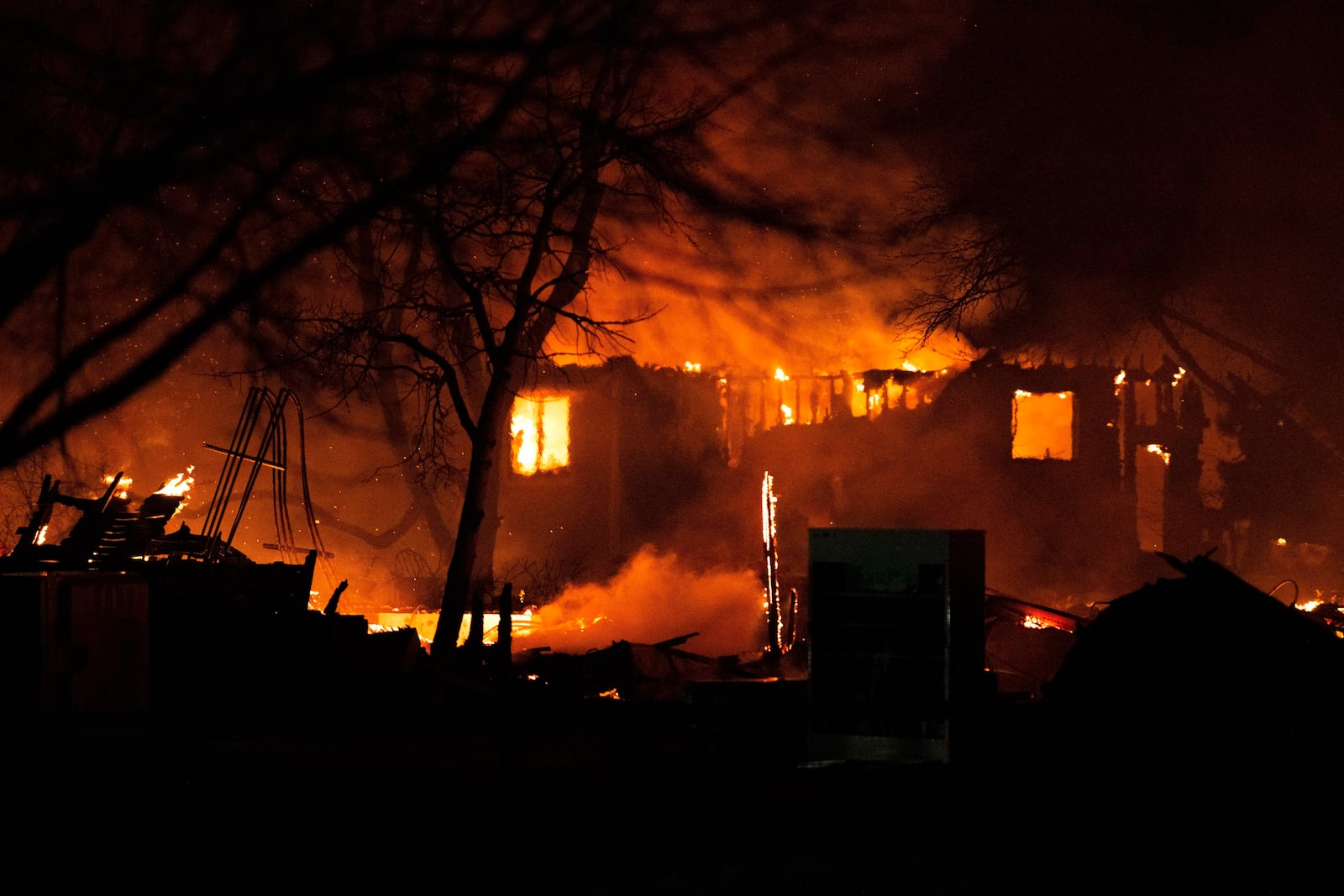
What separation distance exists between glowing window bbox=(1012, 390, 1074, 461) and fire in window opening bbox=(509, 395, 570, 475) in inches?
359

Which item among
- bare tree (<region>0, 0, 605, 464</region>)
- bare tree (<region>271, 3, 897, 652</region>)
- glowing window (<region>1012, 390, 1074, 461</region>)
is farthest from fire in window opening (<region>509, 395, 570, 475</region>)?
glowing window (<region>1012, 390, 1074, 461</region>)

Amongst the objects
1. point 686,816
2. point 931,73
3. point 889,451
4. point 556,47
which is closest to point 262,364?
point 556,47

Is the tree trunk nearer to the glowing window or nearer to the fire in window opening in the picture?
the fire in window opening

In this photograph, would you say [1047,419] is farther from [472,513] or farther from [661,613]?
[472,513]

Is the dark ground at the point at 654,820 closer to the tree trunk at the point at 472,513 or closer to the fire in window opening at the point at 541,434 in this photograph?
the tree trunk at the point at 472,513

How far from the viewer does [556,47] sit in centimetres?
1811

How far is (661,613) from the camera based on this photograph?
1845 cm

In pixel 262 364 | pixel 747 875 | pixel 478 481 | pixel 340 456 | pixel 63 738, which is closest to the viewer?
pixel 747 875

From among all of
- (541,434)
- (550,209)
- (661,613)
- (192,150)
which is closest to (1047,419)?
(661,613)

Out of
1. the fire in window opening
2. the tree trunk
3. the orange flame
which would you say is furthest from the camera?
the fire in window opening

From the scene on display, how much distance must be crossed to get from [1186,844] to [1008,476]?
15.2m

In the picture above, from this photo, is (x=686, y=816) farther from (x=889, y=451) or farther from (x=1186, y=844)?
(x=889, y=451)

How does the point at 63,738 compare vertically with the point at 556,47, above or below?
below

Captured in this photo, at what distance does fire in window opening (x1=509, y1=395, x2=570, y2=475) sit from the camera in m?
23.3
